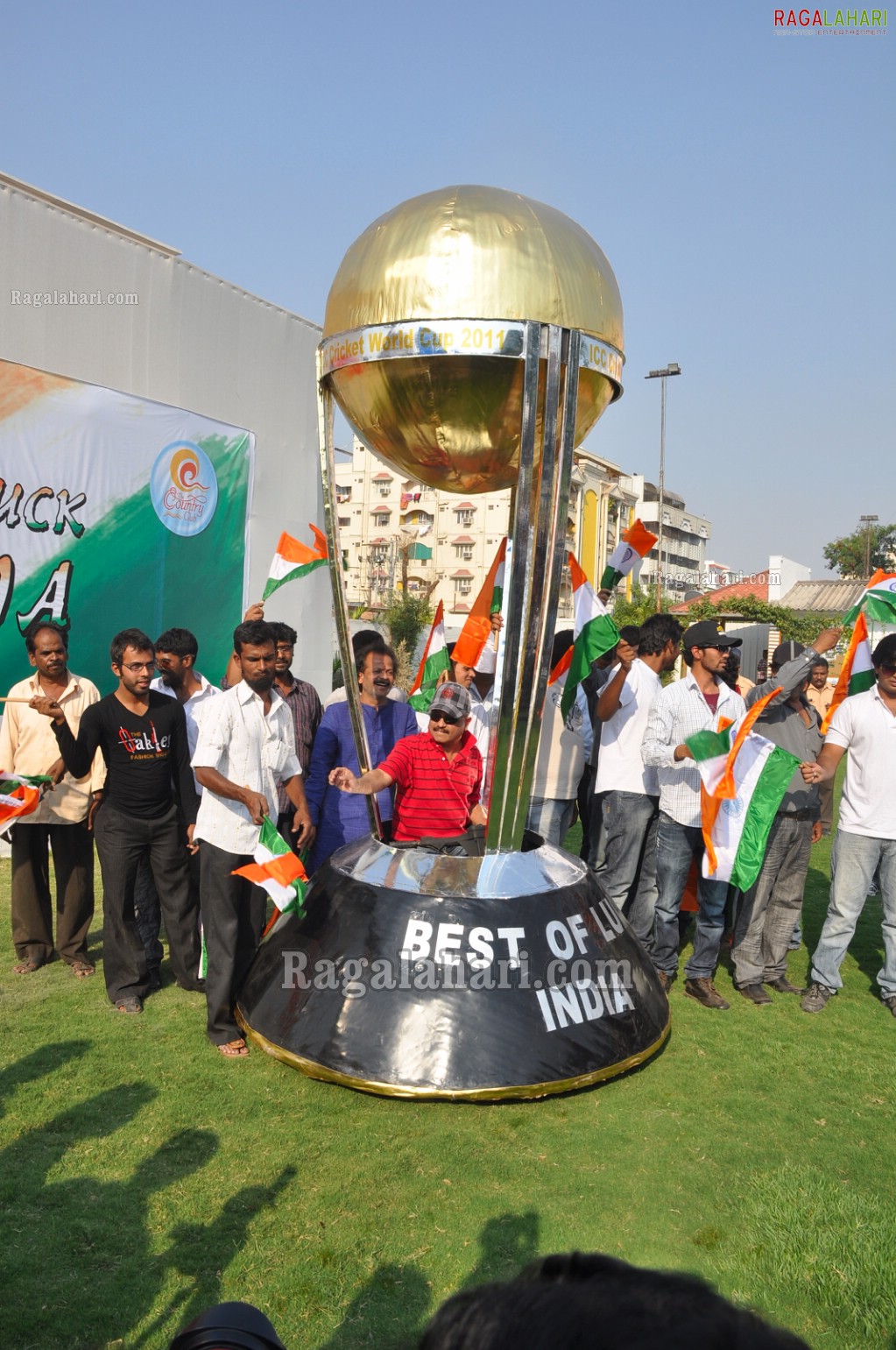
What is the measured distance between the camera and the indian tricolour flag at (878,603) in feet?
19.6

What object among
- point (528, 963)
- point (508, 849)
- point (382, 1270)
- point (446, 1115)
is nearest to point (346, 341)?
point (508, 849)

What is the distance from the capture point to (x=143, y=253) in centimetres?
Result: 891

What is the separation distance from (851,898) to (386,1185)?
10.3 ft

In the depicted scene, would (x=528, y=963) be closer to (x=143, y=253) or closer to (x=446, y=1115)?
(x=446, y=1115)

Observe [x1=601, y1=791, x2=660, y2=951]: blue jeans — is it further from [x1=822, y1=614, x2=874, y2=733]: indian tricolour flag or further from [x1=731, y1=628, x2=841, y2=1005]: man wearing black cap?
[x1=822, y1=614, x2=874, y2=733]: indian tricolour flag

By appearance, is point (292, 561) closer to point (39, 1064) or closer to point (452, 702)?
point (452, 702)

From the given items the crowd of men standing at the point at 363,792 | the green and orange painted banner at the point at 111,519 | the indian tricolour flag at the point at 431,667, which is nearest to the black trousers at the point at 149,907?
the crowd of men standing at the point at 363,792

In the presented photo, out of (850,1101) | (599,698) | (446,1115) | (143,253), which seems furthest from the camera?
(143,253)

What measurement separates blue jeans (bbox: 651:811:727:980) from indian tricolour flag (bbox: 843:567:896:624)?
5.52 feet

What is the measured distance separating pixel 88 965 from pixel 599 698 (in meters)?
3.30

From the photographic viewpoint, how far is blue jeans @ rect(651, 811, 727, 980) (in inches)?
217

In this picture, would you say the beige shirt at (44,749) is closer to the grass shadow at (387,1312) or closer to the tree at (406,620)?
the grass shadow at (387,1312)

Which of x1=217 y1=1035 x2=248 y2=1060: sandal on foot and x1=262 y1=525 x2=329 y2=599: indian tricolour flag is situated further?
x1=262 y1=525 x2=329 y2=599: indian tricolour flag

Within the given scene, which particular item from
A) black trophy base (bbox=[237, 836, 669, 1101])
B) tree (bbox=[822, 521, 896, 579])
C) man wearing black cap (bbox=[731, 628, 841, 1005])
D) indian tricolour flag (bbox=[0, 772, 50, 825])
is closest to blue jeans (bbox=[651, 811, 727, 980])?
man wearing black cap (bbox=[731, 628, 841, 1005])
